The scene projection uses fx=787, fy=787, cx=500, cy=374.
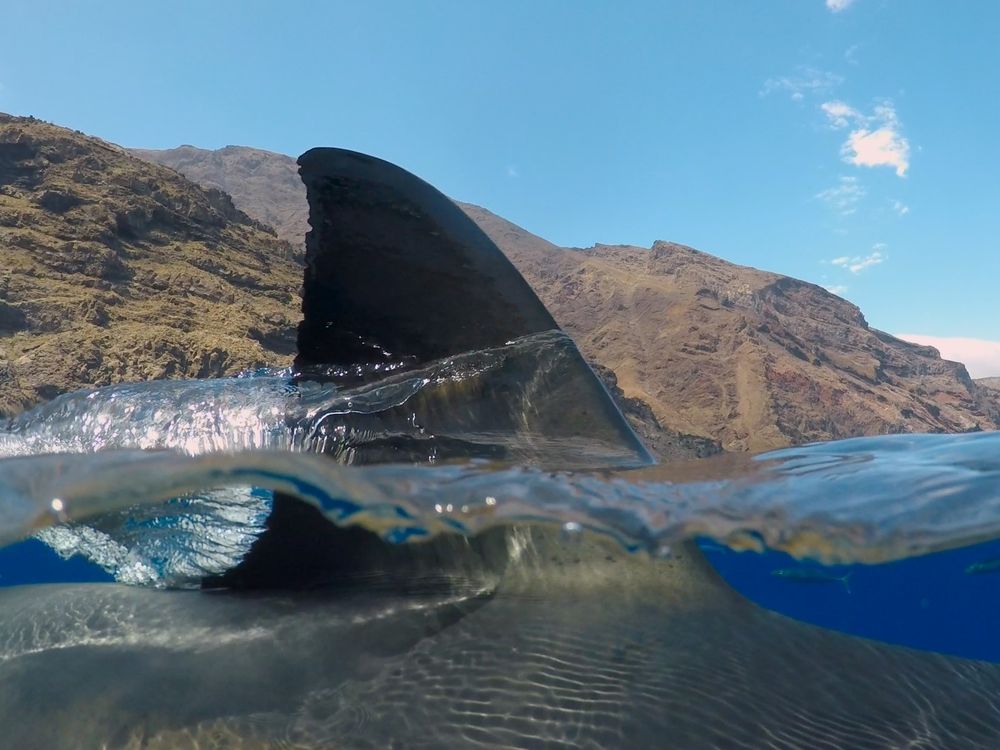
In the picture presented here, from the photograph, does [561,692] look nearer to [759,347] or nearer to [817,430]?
[817,430]

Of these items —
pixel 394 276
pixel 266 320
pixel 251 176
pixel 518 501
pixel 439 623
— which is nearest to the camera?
pixel 439 623

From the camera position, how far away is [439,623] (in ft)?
10.1

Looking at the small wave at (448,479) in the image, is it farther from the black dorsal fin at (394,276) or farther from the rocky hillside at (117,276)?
the rocky hillside at (117,276)

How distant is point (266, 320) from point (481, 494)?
26159 mm

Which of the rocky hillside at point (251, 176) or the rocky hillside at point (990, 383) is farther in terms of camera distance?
the rocky hillside at point (251, 176)

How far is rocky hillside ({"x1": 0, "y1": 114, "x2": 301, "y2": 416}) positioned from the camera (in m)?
22.0

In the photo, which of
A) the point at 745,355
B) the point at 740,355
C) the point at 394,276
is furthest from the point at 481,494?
the point at 740,355

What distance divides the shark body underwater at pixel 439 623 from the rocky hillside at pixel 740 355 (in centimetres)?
3306

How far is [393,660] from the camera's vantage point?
2.91 m

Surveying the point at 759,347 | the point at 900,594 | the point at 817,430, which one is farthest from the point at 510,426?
the point at 759,347

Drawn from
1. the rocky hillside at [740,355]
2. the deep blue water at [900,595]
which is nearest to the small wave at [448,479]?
the deep blue water at [900,595]

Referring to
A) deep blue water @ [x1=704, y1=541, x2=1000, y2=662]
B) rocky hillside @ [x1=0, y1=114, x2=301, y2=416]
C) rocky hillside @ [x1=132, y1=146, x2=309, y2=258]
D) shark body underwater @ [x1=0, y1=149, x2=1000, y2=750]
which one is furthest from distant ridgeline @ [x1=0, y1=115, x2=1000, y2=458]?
rocky hillside @ [x1=132, y1=146, x2=309, y2=258]

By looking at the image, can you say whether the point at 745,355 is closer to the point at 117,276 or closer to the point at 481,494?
the point at 117,276

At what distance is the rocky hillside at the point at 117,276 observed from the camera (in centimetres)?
2205
